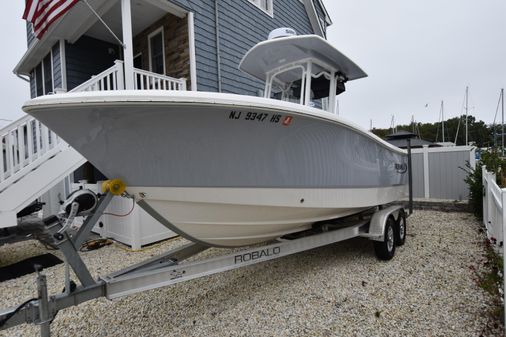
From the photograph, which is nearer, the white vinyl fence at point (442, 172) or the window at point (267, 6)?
the white vinyl fence at point (442, 172)

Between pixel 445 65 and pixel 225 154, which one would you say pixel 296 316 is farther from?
pixel 445 65

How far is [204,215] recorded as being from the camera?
7.78 ft

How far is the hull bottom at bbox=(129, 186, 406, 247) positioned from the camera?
2.26 meters

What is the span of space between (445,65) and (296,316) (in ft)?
82.9

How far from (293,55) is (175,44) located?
12.8 feet

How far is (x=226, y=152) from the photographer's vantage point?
2248mm

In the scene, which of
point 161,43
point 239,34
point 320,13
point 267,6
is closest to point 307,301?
point 161,43

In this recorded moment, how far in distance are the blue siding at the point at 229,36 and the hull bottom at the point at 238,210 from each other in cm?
436

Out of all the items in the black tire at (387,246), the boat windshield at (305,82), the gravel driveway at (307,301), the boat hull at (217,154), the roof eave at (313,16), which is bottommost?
the gravel driveway at (307,301)

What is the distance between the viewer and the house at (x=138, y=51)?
4648 millimetres

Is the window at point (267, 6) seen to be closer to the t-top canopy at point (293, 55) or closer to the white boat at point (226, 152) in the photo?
the t-top canopy at point (293, 55)

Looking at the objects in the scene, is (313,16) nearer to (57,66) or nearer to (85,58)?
(85,58)

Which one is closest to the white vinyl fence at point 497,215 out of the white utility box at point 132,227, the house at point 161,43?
the white utility box at point 132,227

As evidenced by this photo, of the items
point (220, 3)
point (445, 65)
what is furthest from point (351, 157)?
point (445, 65)
